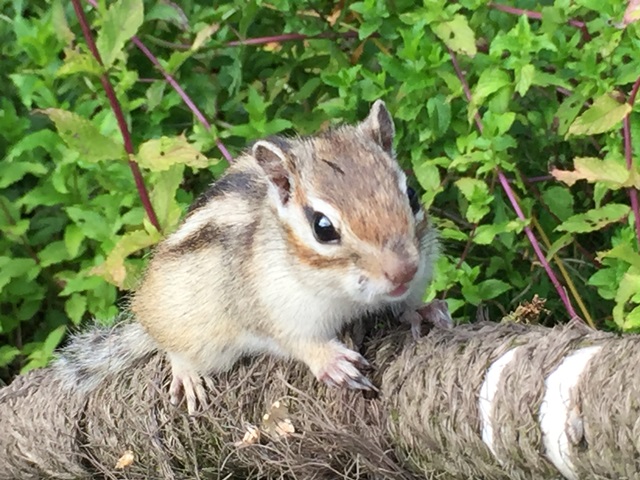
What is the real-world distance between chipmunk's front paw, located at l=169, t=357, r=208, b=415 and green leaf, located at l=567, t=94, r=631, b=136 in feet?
3.17

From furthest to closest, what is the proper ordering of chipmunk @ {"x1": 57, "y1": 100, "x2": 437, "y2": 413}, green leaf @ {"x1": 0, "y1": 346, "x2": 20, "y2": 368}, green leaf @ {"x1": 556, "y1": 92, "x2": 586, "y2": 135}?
green leaf @ {"x1": 0, "y1": 346, "x2": 20, "y2": 368} < green leaf @ {"x1": 556, "y1": 92, "x2": 586, "y2": 135} < chipmunk @ {"x1": 57, "y1": 100, "x2": 437, "y2": 413}

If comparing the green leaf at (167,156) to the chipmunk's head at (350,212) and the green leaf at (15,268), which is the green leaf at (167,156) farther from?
the green leaf at (15,268)

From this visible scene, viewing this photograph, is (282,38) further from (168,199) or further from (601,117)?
(601,117)

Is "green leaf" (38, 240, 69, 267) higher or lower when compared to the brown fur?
lower

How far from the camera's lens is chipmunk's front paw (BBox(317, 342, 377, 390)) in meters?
1.83

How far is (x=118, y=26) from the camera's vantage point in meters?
2.12

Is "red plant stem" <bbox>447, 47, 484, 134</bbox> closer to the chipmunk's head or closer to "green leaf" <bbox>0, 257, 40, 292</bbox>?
the chipmunk's head

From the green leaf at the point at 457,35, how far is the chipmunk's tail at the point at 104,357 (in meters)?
0.98

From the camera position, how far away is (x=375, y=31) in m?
2.44

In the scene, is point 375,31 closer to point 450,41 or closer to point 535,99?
point 450,41

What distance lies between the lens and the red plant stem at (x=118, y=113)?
2.13 metres

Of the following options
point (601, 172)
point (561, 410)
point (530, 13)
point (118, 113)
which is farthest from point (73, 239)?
point (561, 410)

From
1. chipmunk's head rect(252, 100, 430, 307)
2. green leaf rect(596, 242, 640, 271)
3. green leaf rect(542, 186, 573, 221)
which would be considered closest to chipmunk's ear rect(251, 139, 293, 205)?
chipmunk's head rect(252, 100, 430, 307)

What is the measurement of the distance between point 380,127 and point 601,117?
46 centimetres
